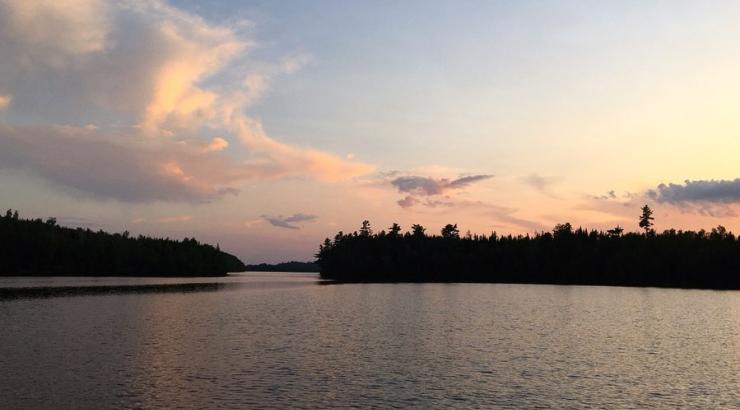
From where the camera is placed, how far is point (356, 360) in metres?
44.2

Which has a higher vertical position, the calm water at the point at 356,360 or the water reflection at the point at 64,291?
the water reflection at the point at 64,291

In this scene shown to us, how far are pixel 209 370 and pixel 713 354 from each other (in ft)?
143

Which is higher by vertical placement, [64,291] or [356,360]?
[64,291]

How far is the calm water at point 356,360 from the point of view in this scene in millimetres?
32344

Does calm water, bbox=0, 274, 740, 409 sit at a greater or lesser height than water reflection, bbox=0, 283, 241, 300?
lesser

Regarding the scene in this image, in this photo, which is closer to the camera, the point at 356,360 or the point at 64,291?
the point at 356,360

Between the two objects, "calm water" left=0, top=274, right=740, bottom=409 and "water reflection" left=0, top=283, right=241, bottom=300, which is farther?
"water reflection" left=0, top=283, right=241, bottom=300

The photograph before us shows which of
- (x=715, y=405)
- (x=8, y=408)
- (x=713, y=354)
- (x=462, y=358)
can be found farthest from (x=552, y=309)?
(x=8, y=408)

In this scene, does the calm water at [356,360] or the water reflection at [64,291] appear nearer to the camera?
the calm water at [356,360]

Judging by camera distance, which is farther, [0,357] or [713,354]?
[713,354]

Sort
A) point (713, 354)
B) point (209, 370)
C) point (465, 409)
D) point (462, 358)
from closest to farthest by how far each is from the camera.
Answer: point (465, 409), point (209, 370), point (462, 358), point (713, 354)

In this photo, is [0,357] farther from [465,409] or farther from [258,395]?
[465,409]

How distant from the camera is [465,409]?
98.6 feet

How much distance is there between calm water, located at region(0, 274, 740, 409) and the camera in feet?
106
